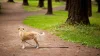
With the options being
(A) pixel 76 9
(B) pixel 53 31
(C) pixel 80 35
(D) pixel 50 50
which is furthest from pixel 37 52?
(A) pixel 76 9

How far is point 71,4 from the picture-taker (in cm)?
1933

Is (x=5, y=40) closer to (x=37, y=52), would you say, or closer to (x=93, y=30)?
(x=37, y=52)

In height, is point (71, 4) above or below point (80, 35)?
above

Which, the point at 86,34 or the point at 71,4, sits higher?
the point at 71,4

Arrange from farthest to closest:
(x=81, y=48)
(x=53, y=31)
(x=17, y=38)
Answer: (x=53, y=31), (x=17, y=38), (x=81, y=48)

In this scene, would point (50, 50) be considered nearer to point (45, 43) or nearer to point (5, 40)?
point (45, 43)

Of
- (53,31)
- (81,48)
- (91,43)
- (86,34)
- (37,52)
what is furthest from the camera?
(53,31)

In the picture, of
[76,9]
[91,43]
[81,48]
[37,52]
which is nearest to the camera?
[37,52]

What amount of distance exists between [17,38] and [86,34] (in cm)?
369

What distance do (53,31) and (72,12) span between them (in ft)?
9.66

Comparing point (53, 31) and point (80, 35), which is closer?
point (80, 35)

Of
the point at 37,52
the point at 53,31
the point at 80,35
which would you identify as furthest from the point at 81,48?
the point at 53,31

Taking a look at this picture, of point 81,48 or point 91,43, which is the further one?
point 91,43

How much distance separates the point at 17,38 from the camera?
48.0ft
